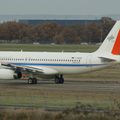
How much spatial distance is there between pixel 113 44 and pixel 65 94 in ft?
37.9

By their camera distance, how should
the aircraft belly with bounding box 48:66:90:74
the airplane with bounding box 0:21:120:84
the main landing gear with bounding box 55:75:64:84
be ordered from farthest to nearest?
1. the main landing gear with bounding box 55:75:64:84
2. the aircraft belly with bounding box 48:66:90:74
3. the airplane with bounding box 0:21:120:84

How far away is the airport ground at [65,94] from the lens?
38.5 m

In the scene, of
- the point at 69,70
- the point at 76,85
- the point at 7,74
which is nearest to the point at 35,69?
the point at 7,74

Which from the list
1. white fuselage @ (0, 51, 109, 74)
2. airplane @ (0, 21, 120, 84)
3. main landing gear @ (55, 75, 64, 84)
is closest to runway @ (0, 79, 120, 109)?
main landing gear @ (55, 75, 64, 84)

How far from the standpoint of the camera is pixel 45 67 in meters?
58.8

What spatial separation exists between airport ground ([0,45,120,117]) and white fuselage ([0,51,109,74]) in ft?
4.88

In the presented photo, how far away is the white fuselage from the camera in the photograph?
5807cm

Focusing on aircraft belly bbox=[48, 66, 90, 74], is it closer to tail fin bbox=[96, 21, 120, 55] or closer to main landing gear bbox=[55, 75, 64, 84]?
main landing gear bbox=[55, 75, 64, 84]

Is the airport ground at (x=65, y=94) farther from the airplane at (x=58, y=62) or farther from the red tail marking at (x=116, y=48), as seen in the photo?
the red tail marking at (x=116, y=48)

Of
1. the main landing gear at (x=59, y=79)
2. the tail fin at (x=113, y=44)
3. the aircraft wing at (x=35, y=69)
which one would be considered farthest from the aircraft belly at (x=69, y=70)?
the tail fin at (x=113, y=44)

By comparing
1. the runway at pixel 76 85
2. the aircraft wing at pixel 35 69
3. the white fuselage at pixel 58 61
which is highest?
the white fuselage at pixel 58 61

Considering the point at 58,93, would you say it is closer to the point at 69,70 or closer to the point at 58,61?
the point at 69,70

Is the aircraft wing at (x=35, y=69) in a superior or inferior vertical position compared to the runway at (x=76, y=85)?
superior

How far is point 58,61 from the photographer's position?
194 ft
